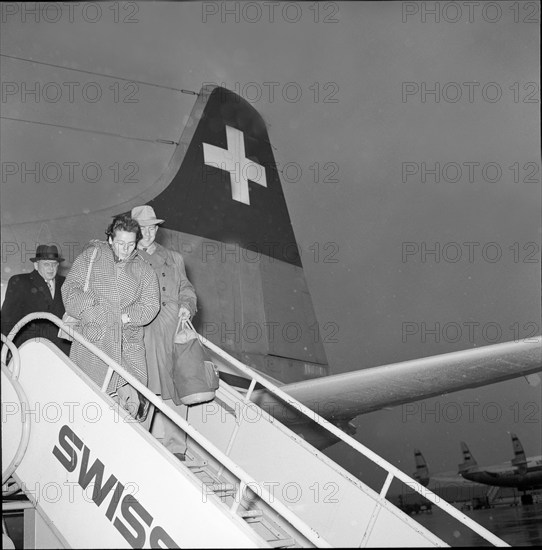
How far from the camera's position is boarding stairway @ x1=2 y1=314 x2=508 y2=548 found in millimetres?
2857

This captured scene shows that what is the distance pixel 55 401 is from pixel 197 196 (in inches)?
260

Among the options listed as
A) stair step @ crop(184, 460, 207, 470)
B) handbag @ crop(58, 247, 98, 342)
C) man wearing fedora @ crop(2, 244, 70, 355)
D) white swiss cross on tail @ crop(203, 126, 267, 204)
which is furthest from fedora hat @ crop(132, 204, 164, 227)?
white swiss cross on tail @ crop(203, 126, 267, 204)

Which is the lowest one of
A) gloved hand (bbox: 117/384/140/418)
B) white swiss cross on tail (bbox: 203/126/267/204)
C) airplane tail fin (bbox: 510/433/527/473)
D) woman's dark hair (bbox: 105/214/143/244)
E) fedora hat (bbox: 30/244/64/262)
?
airplane tail fin (bbox: 510/433/527/473)

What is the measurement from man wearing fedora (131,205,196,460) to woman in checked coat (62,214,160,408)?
0.25m

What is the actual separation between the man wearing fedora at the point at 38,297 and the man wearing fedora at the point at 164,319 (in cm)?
104

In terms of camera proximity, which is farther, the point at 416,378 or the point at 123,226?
the point at 416,378

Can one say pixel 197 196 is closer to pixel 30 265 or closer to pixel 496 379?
pixel 30 265

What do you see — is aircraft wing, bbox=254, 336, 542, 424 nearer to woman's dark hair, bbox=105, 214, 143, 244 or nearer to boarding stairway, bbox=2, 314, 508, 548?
boarding stairway, bbox=2, 314, 508, 548

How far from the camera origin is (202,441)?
9.84 feet

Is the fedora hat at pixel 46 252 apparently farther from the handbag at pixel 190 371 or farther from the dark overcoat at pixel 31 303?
A: the handbag at pixel 190 371

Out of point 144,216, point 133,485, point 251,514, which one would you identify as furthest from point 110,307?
point 251,514

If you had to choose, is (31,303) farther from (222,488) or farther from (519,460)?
(519,460)

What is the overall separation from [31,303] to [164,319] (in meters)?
1.26

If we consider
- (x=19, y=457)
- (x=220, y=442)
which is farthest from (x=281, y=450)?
(x=19, y=457)
